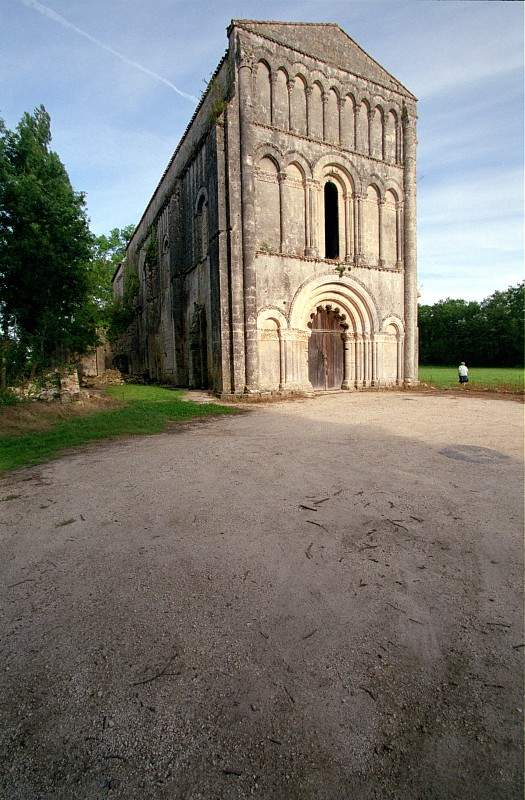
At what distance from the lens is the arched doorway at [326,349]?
18125 mm

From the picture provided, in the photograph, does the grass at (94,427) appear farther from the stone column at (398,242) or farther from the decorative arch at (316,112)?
the decorative arch at (316,112)

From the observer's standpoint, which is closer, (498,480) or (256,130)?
(498,480)

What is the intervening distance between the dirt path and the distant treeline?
60443 mm

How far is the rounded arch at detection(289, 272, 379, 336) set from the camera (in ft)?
54.1

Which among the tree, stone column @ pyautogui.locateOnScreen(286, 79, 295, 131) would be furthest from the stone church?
the tree

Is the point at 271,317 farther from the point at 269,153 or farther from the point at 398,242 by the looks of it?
the point at 398,242

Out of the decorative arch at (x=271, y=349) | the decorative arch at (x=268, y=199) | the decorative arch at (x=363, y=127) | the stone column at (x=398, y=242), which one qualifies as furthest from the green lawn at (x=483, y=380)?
the decorative arch at (x=363, y=127)

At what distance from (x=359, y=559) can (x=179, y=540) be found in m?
1.51

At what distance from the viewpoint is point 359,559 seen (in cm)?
310

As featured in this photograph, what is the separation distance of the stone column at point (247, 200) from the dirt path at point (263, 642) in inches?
435

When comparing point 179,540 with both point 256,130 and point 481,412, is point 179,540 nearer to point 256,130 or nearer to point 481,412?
point 481,412

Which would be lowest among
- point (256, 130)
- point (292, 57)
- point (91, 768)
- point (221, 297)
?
point (91, 768)

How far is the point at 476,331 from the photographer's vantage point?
196 feet

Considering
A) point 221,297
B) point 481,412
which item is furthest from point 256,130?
point 481,412
